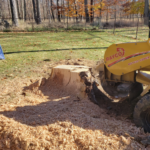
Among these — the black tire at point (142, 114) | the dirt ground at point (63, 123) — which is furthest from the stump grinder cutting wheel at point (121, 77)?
the dirt ground at point (63, 123)

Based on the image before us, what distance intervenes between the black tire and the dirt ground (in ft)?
0.51

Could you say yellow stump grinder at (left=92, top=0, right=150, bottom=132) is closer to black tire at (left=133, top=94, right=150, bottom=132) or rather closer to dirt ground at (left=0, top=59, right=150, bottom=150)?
black tire at (left=133, top=94, right=150, bottom=132)

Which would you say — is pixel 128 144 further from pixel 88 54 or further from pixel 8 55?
pixel 8 55

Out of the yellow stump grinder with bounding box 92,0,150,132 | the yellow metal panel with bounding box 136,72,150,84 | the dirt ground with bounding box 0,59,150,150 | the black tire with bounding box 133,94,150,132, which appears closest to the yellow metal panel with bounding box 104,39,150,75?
the yellow stump grinder with bounding box 92,0,150,132

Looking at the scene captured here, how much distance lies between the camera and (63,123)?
3047 millimetres

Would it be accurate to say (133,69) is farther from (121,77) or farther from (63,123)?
(63,123)

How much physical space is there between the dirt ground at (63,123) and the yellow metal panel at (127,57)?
105 centimetres

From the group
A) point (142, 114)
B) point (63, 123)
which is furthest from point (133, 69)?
point (63, 123)

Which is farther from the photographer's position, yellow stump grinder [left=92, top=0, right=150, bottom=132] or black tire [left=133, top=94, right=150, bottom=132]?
yellow stump grinder [left=92, top=0, right=150, bottom=132]

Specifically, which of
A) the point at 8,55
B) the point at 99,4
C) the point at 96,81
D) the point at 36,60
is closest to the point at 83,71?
the point at 96,81

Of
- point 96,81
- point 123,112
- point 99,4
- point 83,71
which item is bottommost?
point 123,112

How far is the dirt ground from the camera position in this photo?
261 cm

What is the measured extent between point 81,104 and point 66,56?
484 cm

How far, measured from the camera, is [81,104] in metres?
3.99
